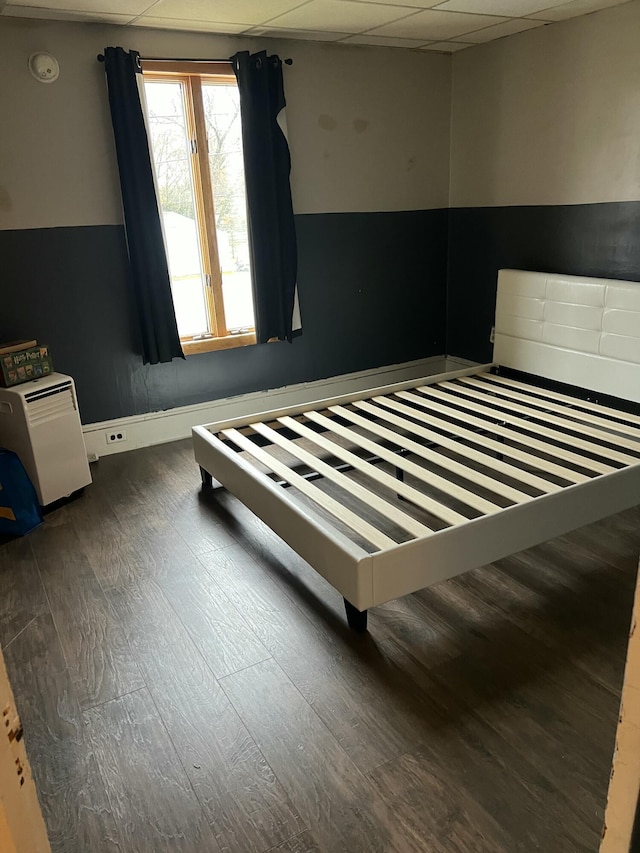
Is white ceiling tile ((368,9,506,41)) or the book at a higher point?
white ceiling tile ((368,9,506,41))

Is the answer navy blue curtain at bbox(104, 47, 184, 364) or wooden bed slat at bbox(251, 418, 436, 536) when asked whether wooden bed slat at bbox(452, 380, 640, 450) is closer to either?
wooden bed slat at bbox(251, 418, 436, 536)

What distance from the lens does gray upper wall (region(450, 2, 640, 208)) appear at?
3406mm

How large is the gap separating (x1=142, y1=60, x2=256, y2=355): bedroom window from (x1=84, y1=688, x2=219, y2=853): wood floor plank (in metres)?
2.50

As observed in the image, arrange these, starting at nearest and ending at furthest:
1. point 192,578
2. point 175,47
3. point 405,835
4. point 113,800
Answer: point 405,835
point 113,800
point 192,578
point 175,47

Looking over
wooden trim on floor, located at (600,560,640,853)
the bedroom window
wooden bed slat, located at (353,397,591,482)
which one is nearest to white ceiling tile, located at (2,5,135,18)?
the bedroom window


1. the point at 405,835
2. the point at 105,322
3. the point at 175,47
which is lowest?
the point at 405,835

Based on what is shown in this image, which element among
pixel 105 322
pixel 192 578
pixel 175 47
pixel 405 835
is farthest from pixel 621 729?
pixel 175 47

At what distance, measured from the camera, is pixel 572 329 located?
12.1ft

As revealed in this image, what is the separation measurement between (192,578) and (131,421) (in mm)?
1620

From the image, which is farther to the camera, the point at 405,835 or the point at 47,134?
the point at 47,134

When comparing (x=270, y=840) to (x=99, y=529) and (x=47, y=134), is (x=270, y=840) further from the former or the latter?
(x=47, y=134)

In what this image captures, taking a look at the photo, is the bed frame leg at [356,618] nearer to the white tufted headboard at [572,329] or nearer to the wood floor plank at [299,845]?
the wood floor plank at [299,845]

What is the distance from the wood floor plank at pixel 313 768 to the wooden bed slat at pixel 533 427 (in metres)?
1.62

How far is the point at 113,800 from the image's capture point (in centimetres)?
162
